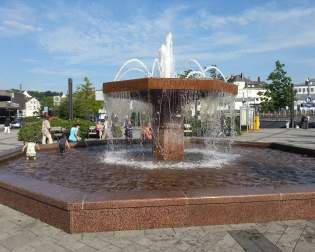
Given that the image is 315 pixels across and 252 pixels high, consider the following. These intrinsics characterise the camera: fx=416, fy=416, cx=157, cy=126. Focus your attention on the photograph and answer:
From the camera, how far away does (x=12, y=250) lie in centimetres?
488

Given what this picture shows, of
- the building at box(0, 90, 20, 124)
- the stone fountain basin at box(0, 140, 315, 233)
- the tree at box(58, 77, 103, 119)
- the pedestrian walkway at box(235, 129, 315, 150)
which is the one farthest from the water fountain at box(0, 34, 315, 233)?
the building at box(0, 90, 20, 124)

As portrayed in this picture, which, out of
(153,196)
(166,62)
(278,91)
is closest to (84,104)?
(278,91)

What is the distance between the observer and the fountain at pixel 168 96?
31.0 ft

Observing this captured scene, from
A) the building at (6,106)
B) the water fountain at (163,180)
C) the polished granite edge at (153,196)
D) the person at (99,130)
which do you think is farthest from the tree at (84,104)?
the polished granite edge at (153,196)

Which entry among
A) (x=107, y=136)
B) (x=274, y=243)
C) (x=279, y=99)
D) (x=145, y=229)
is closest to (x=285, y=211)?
(x=274, y=243)

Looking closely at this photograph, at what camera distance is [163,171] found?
9.25 m

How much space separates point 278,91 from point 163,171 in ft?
145

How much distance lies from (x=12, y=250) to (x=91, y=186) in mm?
2866

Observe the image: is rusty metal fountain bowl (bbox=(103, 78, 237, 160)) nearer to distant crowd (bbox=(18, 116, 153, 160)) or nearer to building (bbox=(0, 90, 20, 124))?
distant crowd (bbox=(18, 116, 153, 160))

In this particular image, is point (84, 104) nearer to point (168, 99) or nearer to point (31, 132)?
point (31, 132)

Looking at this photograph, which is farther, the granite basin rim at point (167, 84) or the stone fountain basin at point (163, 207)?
the granite basin rim at point (167, 84)

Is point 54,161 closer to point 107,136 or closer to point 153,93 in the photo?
point 153,93

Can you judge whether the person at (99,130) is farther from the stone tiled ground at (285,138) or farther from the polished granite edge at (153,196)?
the polished granite edge at (153,196)

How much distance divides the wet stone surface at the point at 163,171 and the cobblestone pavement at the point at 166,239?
5.77 ft
